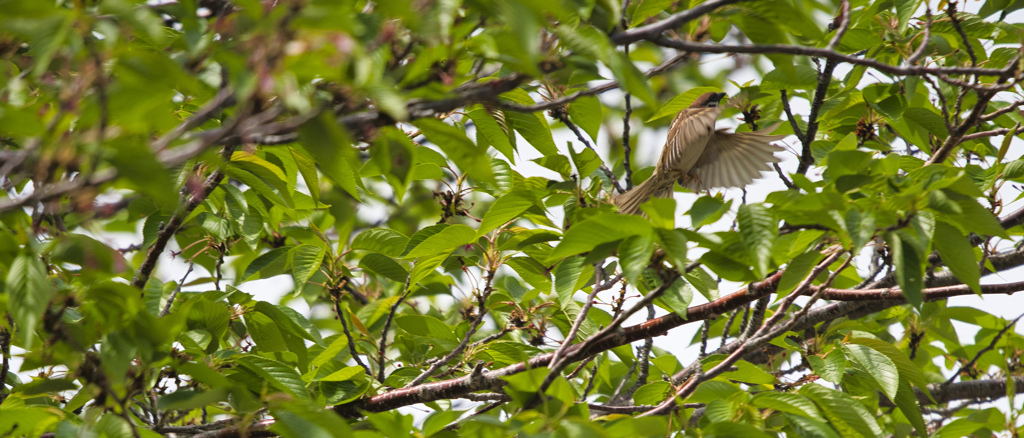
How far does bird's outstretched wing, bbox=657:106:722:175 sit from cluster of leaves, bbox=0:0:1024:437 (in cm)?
28

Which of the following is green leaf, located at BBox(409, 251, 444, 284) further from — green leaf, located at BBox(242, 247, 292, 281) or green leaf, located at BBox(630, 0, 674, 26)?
green leaf, located at BBox(630, 0, 674, 26)

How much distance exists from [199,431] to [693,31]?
236cm

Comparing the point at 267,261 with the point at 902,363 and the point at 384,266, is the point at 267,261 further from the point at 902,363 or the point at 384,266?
the point at 902,363

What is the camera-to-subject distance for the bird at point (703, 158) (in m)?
3.62

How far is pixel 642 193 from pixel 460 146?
7.88 feet

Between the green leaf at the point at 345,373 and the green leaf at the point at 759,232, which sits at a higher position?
the green leaf at the point at 759,232

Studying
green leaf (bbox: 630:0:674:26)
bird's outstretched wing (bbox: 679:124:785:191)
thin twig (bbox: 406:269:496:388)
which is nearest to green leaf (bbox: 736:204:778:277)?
green leaf (bbox: 630:0:674:26)

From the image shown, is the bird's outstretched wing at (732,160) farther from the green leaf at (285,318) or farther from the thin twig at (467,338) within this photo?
the green leaf at (285,318)

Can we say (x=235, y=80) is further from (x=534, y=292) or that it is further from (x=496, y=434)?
(x=534, y=292)

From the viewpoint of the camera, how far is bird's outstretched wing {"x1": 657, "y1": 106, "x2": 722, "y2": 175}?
3576mm

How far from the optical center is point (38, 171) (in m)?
1.30

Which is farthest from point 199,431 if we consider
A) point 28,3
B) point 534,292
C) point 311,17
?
point 311,17

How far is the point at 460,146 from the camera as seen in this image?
1647 mm

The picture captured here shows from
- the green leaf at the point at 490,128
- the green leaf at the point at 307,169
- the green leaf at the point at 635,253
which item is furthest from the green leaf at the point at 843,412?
the green leaf at the point at 307,169
